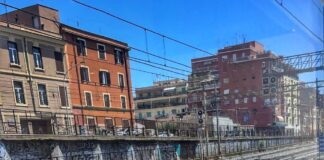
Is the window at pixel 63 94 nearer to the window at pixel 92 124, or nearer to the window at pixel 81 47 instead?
the window at pixel 81 47

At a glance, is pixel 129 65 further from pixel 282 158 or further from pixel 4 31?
pixel 282 158

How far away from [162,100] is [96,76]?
2.66 metres

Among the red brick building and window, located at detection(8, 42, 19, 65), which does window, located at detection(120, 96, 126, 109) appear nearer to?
the red brick building

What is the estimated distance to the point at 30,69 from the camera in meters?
3.80

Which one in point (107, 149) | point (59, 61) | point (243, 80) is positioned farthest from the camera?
point (107, 149)

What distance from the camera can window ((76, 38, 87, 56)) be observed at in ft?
13.7

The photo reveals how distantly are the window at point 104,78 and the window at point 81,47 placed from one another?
61 centimetres

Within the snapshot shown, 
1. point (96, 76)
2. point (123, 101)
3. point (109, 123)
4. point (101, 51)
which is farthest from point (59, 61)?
point (109, 123)

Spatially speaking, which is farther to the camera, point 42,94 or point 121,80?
point 121,80

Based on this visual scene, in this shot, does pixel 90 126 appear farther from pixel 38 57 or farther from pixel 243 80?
pixel 243 80

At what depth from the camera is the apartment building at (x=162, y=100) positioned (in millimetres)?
5931

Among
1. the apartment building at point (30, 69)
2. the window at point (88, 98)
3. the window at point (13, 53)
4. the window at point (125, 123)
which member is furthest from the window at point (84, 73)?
the window at point (125, 123)

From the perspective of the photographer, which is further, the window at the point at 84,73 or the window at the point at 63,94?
the window at the point at 84,73

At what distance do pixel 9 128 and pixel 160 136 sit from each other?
13.5 feet
